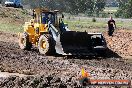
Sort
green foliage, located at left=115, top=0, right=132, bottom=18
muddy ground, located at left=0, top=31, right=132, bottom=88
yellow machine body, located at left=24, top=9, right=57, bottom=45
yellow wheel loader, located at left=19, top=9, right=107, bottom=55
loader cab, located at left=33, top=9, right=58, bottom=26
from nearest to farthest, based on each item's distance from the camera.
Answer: muddy ground, located at left=0, top=31, right=132, bottom=88 → yellow wheel loader, located at left=19, top=9, right=107, bottom=55 → yellow machine body, located at left=24, top=9, right=57, bottom=45 → loader cab, located at left=33, top=9, right=58, bottom=26 → green foliage, located at left=115, top=0, right=132, bottom=18

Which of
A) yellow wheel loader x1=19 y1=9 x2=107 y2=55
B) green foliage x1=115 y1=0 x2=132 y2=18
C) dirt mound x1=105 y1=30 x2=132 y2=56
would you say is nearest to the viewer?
yellow wheel loader x1=19 y1=9 x2=107 y2=55

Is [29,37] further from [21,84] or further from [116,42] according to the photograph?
[21,84]

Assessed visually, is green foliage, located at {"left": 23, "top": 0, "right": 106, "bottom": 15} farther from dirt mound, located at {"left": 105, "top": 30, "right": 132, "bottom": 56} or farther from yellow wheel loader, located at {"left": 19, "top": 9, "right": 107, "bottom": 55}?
yellow wheel loader, located at {"left": 19, "top": 9, "right": 107, "bottom": 55}

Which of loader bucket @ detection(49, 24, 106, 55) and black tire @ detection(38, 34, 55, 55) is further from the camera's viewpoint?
black tire @ detection(38, 34, 55, 55)

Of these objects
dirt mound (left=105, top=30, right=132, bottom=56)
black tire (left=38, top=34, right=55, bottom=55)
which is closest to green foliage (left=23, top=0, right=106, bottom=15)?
dirt mound (left=105, top=30, right=132, bottom=56)

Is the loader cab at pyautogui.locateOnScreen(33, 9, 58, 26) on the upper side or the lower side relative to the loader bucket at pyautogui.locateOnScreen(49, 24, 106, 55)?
upper

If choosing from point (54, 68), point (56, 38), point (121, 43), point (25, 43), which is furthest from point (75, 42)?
point (121, 43)

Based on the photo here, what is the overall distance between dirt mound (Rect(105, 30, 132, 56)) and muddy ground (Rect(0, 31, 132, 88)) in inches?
22.5

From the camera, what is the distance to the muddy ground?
11.7 m

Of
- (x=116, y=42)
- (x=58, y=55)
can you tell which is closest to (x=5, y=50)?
(x=58, y=55)

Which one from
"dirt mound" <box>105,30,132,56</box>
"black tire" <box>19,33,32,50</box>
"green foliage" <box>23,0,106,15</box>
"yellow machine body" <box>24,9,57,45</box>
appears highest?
"yellow machine body" <box>24,9,57,45</box>

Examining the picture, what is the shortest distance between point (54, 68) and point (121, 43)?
8.57m

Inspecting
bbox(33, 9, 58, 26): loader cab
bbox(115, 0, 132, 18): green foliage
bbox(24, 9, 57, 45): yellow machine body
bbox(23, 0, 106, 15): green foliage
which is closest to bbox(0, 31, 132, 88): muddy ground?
bbox(24, 9, 57, 45): yellow machine body

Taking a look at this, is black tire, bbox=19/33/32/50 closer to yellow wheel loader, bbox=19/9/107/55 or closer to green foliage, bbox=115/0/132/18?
yellow wheel loader, bbox=19/9/107/55
